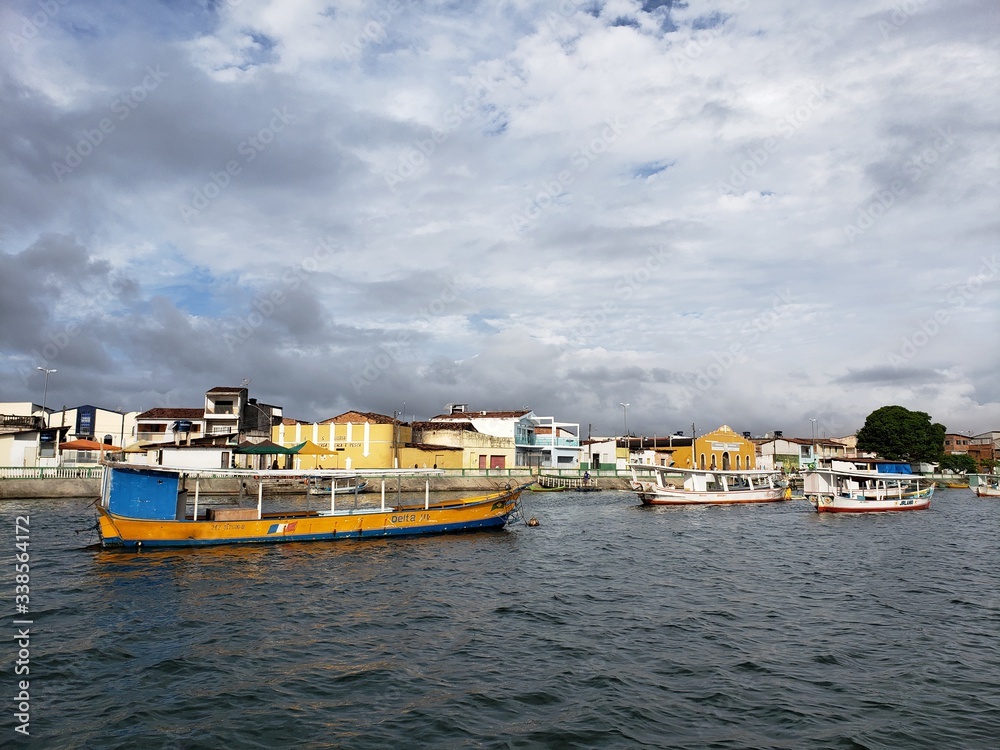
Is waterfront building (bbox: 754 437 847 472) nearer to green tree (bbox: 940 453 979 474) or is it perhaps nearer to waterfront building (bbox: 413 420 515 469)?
green tree (bbox: 940 453 979 474)

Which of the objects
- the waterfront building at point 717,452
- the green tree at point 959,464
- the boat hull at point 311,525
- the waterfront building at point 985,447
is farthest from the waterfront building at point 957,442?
the boat hull at point 311,525

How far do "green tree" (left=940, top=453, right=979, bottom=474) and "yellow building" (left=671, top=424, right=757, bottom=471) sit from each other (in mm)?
38960

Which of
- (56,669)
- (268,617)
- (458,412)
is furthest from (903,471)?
(56,669)

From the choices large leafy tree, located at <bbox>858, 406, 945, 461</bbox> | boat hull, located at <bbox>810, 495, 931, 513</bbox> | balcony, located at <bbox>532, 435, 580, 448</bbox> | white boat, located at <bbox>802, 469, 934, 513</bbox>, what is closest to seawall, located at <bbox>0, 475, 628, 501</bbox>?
balcony, located at <bbox>532, 435, 580, 448</bbox>

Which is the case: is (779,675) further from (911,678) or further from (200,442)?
Result: (200,442)

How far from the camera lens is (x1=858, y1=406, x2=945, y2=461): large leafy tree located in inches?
3533

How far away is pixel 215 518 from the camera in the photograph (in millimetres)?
25391

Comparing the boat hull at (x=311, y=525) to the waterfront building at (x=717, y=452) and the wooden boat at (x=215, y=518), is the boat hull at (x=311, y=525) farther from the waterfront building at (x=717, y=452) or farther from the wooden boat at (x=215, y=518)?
the waterfront building at (x=717, y=452)

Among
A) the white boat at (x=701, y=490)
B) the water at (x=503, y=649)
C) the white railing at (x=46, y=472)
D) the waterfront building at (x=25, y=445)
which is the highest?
the waterfront building at (x=25, y=445)

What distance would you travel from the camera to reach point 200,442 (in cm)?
6406

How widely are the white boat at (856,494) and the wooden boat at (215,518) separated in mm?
30577

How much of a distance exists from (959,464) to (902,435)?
61.9ft

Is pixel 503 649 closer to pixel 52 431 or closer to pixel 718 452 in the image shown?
pixel 52 431

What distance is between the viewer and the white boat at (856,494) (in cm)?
4703
